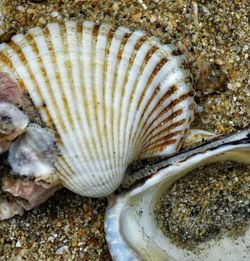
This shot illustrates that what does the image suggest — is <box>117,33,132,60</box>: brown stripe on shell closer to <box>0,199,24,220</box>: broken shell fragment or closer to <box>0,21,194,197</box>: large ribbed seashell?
<box>0,21,194,197</box>: large ribbed seashell

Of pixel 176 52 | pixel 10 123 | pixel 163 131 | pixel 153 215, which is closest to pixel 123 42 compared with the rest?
pixel 176 52

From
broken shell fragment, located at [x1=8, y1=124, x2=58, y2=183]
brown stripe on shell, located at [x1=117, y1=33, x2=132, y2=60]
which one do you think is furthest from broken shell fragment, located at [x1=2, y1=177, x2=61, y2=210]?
brown stripe on shell, located at [x1=117, y1=33, x2=132, y2=60]

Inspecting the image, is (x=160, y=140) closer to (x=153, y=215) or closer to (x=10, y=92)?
(x=153, y=215)

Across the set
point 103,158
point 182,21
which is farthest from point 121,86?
point 182,21

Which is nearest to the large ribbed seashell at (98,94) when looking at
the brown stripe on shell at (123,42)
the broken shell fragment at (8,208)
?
the brown stripe on shell at (123,42)

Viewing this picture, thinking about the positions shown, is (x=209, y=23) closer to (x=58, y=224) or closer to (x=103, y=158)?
(x=103, y=158)

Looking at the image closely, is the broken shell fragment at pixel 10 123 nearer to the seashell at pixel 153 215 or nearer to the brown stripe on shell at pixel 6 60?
the brown stripe on shell at pixel 6 60
